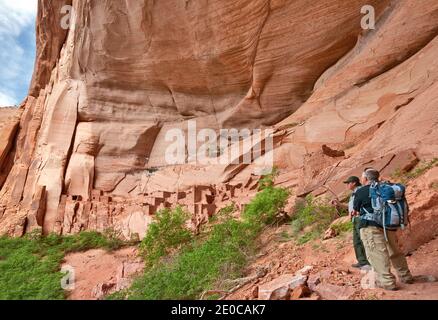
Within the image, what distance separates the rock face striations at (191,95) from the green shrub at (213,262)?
136cm

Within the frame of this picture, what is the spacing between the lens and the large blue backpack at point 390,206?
3477mm

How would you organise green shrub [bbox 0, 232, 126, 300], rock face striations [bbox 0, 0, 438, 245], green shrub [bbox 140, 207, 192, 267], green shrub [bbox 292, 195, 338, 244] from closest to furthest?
green shrub [bbox 292, 195, 338, 244]
green shrub [bbox 140, 207, 192, 267]
green shrub [bbox 0, 232, 126, 300]
rock face striations [bbox 0, 0, 438, 245]

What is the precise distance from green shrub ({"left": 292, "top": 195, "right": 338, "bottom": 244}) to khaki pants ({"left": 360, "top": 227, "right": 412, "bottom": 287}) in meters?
2.57

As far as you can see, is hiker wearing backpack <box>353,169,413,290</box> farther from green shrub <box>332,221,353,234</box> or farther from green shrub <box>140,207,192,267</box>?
green shrub <box>140,207,192,267</box>

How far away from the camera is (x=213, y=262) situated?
6.52 m

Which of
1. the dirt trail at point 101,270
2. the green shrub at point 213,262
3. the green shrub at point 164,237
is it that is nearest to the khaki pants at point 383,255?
the green shrub at point 213,262

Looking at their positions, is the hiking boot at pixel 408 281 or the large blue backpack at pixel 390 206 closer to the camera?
the large blue backpack at pixel 390 206

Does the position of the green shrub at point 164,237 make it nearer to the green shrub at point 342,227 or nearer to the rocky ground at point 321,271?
the rocky ground at point 321,271

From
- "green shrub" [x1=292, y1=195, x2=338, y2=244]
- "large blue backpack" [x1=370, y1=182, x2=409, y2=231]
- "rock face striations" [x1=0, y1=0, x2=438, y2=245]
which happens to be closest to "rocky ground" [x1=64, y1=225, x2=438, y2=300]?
"green shrub" [x1=292, y1=195, x2=338, y2=244]

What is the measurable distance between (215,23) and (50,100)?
341 inches

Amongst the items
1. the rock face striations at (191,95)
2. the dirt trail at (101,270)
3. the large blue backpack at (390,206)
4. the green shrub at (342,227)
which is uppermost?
the rock face striations at (191,95)

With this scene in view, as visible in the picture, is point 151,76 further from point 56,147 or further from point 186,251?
point 186,251

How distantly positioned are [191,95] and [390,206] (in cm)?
1453

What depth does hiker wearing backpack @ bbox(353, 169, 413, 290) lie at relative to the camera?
3.48 metres
